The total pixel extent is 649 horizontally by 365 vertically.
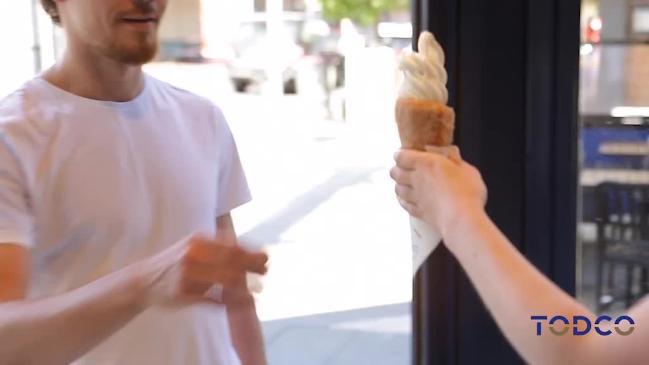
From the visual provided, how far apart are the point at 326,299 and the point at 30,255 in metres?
1.16

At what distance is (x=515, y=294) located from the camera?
0.86 meters

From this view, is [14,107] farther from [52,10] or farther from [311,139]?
[311,139]

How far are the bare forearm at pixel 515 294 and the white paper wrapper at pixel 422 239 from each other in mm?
106

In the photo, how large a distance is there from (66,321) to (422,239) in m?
0.45

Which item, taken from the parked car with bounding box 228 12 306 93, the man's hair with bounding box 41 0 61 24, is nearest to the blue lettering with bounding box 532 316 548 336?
the man's hair with bounding box 41 0 61 24

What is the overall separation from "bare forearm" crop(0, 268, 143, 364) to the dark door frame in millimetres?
658

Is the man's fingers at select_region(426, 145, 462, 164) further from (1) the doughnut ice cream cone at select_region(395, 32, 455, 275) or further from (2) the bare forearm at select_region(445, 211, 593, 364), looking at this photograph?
(2) the bare forearm at select_region(445, 211, 593, 364)

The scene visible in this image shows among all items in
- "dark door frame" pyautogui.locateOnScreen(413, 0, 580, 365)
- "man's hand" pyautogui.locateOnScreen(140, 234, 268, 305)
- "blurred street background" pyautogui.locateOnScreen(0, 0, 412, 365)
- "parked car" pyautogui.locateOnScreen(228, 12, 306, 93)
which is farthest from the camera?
"parked car" pyautogui.locateOnScreen(228, 12, 306, 93)

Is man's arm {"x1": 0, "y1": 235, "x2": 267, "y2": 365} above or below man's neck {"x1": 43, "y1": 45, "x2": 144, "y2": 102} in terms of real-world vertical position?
below

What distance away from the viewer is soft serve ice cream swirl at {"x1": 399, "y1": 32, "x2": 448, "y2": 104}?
3.48 ft

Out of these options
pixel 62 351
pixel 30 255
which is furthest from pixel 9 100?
pixel 62 351

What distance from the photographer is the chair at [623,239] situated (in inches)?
58.7

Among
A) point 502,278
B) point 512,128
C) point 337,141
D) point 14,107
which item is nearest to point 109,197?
point 14,107

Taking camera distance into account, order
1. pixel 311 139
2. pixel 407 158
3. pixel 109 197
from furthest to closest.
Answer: pixel 311 139 → pixel 109 197 → pixel 407 158
